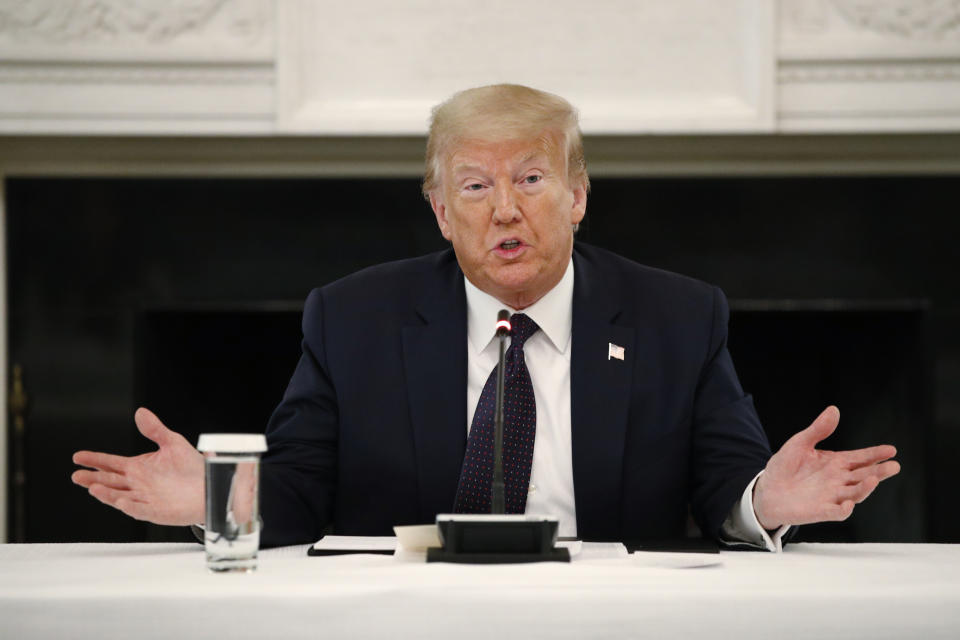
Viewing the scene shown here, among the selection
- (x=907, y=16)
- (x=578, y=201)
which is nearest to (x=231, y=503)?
(x=578, y=201)

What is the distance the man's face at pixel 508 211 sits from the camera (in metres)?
1.83

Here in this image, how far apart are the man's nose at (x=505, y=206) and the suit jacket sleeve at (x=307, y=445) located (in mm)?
377

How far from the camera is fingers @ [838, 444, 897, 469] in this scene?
137cm

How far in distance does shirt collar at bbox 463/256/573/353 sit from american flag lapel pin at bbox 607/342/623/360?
0.26ft

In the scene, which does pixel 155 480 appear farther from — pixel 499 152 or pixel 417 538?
pixel 499 152

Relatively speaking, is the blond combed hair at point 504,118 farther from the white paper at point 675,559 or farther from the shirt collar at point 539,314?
the white paper at point 675,559

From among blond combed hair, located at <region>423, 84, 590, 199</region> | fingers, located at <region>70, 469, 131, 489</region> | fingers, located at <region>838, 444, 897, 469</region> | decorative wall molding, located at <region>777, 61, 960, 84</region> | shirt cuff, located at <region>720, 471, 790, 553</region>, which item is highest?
decorative wall molding, located at <region>777, 61, 960, 84</region>

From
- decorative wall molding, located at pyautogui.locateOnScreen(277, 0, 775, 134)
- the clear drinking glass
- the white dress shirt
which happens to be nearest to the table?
the clear drinking glass

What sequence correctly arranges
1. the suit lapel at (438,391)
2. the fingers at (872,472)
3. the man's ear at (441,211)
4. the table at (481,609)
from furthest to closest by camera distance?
the man's ear at (441,211), the suit lapel at (438,391), the fingers at (872,472), the table at (481,609)

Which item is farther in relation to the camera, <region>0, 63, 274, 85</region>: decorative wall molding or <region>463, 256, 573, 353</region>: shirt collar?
<region>0, 63, 274, 85</region>: decorative wall molding

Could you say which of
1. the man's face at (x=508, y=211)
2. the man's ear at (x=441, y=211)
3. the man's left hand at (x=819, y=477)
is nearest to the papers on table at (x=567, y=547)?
the man's left hand at (x=819, y=477)

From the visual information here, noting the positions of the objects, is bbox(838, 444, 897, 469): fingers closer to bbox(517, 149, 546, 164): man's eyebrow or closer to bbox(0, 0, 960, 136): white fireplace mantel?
bbox(517, 149, 546, 164): man's eyebrow

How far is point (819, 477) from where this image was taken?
1.42 meters

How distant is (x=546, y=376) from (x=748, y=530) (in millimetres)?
454
